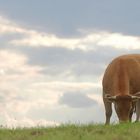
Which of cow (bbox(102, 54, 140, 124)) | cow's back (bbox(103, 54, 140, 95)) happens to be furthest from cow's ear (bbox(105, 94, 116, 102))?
cow's back (bbox(103, 54, 140, 95))

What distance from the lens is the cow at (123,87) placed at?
17641mm

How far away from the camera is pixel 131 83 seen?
1878 centimetres

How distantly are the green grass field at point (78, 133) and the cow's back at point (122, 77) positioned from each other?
11.9ft

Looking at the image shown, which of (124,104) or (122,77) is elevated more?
(122,77)

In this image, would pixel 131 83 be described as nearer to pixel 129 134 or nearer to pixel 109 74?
pixel 109 74

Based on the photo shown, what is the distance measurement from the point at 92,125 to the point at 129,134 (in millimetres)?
1783

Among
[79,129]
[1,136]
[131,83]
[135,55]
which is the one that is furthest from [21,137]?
[135,55]

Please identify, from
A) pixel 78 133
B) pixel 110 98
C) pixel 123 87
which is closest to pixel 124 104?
pixel 110 98

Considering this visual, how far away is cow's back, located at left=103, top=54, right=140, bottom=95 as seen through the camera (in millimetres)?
18344

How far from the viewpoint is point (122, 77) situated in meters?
18.7

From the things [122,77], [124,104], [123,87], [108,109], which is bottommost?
[108,109]

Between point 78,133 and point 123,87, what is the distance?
541cm

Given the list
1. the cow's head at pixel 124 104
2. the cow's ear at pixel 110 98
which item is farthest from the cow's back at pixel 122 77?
the cow's head at pixel 124 104

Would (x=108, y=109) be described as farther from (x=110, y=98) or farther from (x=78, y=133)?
(x=78, y=133)
